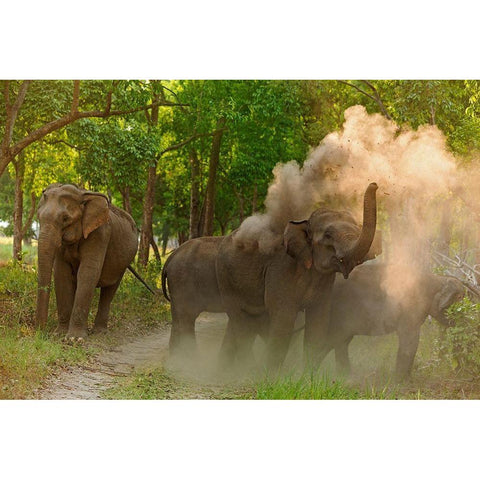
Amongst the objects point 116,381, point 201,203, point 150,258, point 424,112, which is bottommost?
point 116,381

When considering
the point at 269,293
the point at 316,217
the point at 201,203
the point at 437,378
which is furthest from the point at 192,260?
the point at 437,378

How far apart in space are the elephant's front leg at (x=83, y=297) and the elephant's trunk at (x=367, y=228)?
282 centimetres

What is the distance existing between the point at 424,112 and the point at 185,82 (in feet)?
7.19

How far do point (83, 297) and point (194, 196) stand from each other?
1.41m

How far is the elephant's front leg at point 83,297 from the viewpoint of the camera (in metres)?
6.83

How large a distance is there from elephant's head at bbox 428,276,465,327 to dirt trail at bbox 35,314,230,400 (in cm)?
195

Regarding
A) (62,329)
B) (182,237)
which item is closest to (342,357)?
(182,237)

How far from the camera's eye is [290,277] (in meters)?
5.77

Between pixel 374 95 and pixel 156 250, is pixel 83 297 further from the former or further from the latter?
pixel 374 95

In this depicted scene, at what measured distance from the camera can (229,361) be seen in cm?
631

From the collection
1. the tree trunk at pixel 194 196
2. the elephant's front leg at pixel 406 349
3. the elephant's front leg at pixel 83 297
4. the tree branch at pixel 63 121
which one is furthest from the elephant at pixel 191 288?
the elephant's front leg at pixel 406 349

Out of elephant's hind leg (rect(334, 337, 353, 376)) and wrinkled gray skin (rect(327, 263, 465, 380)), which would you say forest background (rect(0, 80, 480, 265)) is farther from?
elephant's hind leg (rect(334, 337, 353, 376))

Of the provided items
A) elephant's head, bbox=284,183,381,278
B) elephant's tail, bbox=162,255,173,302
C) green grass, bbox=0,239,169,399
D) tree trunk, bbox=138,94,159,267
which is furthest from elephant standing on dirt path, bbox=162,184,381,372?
green grass, bbox=0,239,169,399

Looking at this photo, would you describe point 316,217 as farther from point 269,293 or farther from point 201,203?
point 201,203
